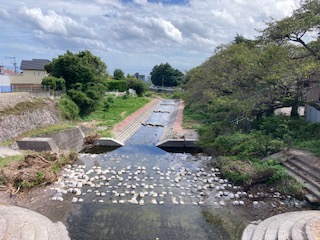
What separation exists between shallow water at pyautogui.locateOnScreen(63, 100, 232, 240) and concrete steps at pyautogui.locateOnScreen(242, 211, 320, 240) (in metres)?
1.10

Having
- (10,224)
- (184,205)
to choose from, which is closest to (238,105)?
(184,205)

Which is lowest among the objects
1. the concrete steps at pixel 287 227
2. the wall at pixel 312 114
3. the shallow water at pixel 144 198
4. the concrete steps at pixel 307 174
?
the shallow water at pixel 144 198

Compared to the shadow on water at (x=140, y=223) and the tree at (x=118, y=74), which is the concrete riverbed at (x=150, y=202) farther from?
the tree at (x=118, y=74)

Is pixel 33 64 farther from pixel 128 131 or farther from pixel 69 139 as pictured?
pixel 69 139

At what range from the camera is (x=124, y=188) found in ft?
42.5

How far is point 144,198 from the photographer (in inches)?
468

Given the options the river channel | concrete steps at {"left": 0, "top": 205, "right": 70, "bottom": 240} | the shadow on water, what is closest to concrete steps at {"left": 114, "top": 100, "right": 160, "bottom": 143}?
the river channel

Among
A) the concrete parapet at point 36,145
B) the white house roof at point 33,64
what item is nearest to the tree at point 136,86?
the white house roof at point 33,64

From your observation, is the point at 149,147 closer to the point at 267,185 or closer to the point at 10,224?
the point at 267,185

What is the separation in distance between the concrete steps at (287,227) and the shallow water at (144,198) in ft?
3.59

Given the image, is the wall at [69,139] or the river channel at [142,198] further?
the wall at [69,139]

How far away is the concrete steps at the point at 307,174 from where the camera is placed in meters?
11.1

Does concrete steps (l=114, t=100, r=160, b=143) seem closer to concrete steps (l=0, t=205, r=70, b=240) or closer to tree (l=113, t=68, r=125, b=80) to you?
concrete steps (l=0, t=205, r=70, b=240)

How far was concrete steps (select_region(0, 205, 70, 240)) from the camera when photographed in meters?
8.02
